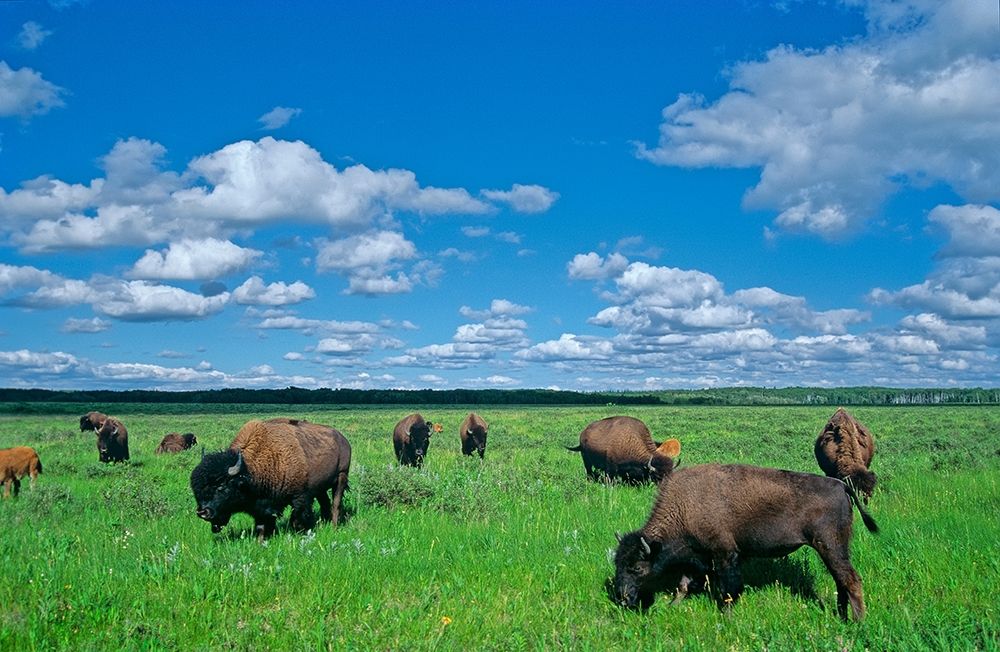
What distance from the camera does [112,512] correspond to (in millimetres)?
13727

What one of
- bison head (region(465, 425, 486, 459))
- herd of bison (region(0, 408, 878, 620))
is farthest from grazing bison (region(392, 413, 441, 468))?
herd of bison (region(0, 408, 878, 620))

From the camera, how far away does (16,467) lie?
57.0ft

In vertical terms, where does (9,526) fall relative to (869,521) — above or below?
below

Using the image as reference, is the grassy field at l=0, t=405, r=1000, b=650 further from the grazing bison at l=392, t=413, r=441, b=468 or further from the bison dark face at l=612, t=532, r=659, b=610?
the grazing bison at l=392, t=413, r=441, b=468

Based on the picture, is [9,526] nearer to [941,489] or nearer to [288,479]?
[288,479]

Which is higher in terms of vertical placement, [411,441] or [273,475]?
[273,475]

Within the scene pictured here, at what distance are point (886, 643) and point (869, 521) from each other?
180 cm

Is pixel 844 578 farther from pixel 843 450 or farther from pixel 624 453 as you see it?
pixel 624 453

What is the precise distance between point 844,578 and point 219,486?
A: 862cm

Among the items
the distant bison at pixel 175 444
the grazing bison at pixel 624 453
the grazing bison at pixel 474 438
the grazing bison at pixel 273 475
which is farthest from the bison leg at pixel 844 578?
the distant bison at pixel 175 444

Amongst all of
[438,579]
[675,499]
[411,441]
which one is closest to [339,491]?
[438,579]

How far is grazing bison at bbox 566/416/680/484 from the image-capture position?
17.6 meters

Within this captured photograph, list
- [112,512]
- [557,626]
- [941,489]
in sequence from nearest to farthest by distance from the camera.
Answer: [557,626] < [112,512] < [941,489]

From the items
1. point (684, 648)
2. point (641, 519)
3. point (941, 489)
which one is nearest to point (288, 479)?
point (641, 519)
